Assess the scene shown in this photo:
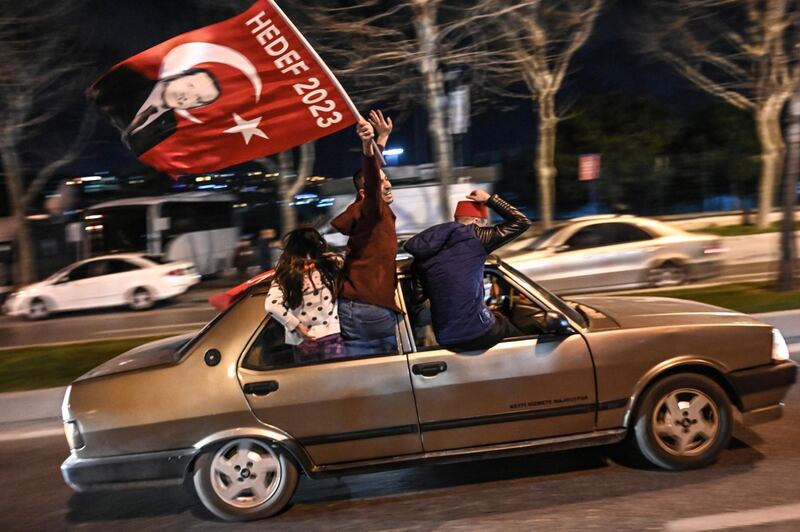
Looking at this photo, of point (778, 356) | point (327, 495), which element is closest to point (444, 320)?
point (327, 495)

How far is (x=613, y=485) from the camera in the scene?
4.74 meters

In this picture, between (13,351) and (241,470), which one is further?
(13,351)

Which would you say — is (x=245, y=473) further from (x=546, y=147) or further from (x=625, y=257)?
(x=546, y=147)

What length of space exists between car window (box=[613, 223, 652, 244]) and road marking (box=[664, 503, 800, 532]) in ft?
29.5

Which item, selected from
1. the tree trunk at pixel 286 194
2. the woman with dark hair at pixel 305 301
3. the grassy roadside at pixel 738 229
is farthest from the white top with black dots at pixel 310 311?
the grassy roadside at pixel 738 229

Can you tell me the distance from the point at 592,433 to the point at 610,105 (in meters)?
29.1

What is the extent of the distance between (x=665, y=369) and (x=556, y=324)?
0.74m

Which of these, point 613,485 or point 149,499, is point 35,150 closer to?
point 149,499

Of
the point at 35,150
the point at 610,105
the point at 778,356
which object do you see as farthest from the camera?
the point at 610,105

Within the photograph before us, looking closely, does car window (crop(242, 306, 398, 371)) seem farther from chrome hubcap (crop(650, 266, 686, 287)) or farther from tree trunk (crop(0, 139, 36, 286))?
tree trunk (crop(0, 139, 36, 286))

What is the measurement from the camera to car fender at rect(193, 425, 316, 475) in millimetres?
4500

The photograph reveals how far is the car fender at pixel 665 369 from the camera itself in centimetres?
473

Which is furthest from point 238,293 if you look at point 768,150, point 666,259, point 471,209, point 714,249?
point 768,150

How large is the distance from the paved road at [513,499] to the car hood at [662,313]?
0.91m
